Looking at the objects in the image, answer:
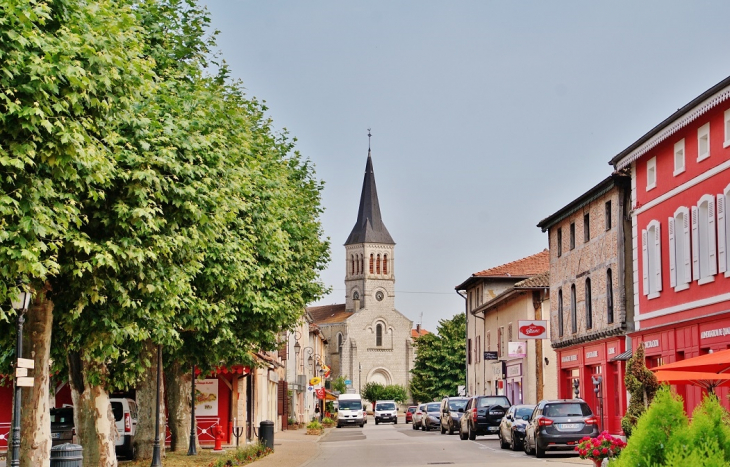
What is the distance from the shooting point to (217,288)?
24.7 meters

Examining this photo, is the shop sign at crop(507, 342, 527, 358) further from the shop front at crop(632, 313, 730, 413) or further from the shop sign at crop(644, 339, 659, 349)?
the shop sign at crop(644, 339, 659, 349)

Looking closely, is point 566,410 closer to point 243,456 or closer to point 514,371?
point 243,456

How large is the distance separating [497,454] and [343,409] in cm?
4569

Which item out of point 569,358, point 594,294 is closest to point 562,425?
point 594,294

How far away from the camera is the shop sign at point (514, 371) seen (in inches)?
2184

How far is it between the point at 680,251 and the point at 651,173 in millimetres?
3679

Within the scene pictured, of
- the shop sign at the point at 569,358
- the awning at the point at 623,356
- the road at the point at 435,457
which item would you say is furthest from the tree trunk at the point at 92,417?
the shop sign at the point at 569,358

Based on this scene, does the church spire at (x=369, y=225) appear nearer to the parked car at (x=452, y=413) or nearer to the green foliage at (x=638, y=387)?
the parked car at (x=452, y=413)

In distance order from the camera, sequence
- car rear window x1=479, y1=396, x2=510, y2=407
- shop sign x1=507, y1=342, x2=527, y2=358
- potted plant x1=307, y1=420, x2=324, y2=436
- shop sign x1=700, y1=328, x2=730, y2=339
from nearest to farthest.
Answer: shop sign x1=700, y1=328, x2=730, y2=339 → car rear window x1=479, y1=396, x2=510, y2=407 → shop sign x1=507, y1=342, x2=527, y2=358 → potted plant x1=307, y1=420, x2=324, y2=436

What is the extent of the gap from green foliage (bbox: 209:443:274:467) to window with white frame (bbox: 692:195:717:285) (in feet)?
42.5

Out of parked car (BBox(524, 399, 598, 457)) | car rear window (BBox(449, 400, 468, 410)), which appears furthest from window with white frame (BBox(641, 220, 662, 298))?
car rear window (BBox(449, 400, 468, 410))

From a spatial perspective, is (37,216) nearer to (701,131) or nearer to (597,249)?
(701,131)

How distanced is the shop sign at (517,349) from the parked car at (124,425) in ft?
73.2

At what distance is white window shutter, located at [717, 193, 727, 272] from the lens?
26673mm
